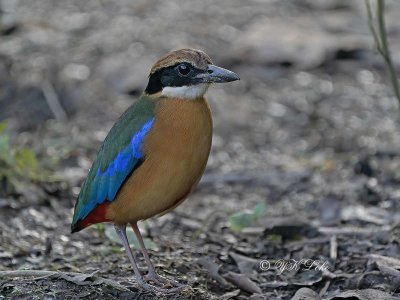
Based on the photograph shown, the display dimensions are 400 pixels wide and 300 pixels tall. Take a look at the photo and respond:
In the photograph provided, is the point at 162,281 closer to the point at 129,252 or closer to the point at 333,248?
the point at 129,252

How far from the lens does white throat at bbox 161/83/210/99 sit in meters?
5.83

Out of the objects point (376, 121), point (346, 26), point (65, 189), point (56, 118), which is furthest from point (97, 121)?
point (346, 26)

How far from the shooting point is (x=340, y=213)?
758 cm

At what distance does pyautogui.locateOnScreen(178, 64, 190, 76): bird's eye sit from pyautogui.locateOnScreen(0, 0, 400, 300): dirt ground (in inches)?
51.9

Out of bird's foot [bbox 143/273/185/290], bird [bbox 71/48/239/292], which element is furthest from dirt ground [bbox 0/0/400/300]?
bird [bbox 71/48/239/292]

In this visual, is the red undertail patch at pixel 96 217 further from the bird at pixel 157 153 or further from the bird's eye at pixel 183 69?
the bird's eye at pixel 183 69

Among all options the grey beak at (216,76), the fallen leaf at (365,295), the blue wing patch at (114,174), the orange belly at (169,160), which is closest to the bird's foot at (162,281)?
the orange belly at (169,160)

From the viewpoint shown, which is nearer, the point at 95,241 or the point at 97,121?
the point at 95,241

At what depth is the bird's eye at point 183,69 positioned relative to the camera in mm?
5848

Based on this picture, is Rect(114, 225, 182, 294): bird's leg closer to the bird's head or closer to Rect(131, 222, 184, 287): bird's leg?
Rect(131, 222, 184, 287): bird's leg

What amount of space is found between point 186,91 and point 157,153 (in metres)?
0.48

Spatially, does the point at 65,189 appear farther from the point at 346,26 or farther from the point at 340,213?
the point at 346,26

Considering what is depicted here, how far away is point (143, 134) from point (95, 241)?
5.10 ft

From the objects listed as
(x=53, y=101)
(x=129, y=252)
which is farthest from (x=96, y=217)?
(x=53, y=101)
